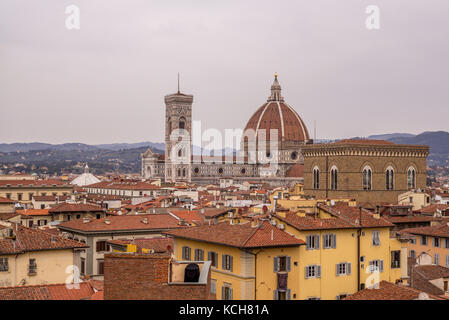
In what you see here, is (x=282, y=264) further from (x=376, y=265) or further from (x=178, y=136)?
(x=178, y=136)

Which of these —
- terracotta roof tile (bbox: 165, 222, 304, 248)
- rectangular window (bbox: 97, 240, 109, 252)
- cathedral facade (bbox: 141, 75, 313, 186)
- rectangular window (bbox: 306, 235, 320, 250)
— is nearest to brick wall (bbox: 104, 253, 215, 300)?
terracotta roof tile (bbox: 165, 222, 304, 248)

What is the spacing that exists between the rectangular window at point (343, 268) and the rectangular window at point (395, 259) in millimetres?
2545

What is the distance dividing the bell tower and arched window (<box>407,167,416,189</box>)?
64.0 m

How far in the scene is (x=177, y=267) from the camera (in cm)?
1126

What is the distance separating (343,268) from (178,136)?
371 ft

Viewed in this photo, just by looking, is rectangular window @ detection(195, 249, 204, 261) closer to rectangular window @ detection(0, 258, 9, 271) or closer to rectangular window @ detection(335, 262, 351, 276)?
rectangular window @ detection(335, 262, 351, 276)

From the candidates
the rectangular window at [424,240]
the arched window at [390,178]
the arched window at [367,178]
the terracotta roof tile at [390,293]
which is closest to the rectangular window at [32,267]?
the terracotta roof tile at [390,293]

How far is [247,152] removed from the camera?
149m

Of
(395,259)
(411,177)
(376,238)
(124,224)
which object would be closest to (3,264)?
(124,224)

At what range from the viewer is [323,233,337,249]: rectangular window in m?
23.8

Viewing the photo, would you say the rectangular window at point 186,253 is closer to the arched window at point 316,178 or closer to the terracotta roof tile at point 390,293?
the terracotta roof tile at point 390,293

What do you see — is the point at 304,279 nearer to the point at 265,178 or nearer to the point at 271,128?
the point at 265,178

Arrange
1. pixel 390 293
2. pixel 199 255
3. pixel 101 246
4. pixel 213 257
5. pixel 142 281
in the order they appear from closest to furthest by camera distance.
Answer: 1. pixel 142 281
2. pixel 390 293
3. pixel 213 257
4. pixel 199 255
5. pixel 101 246
